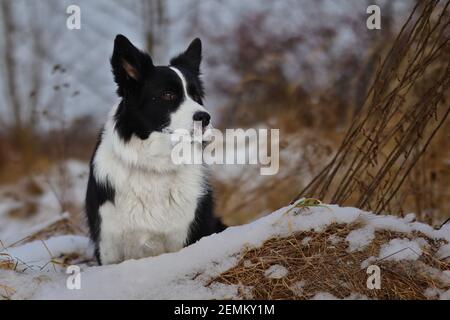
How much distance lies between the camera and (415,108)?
3523 millimetres

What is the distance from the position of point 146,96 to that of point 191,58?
0.62 metres

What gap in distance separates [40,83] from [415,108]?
1020cm

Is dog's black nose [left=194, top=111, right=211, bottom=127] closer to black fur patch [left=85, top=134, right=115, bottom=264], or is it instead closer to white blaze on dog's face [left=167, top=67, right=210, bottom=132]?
white blaze on dog's face [left=167, top=67, right=210, bottom=132]

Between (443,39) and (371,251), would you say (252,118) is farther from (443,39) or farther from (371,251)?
(371,251)

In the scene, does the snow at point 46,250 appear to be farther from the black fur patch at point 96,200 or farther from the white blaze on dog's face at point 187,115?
the white blaze on dog's face at point 187,115

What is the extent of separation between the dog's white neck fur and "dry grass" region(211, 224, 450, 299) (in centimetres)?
78

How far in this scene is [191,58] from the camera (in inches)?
154

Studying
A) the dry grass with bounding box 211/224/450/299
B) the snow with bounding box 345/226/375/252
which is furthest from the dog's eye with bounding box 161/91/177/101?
the snow with bounding box 345/226/375/252

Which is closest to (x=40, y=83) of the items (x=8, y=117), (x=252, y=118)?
(x=8, y=117)

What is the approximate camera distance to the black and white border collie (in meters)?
3.32

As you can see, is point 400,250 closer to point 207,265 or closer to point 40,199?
point 207,265

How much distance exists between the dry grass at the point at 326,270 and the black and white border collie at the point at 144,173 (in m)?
0.80

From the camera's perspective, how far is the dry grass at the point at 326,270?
2535 millimetres

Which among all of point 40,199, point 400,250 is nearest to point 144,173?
point 400,250
